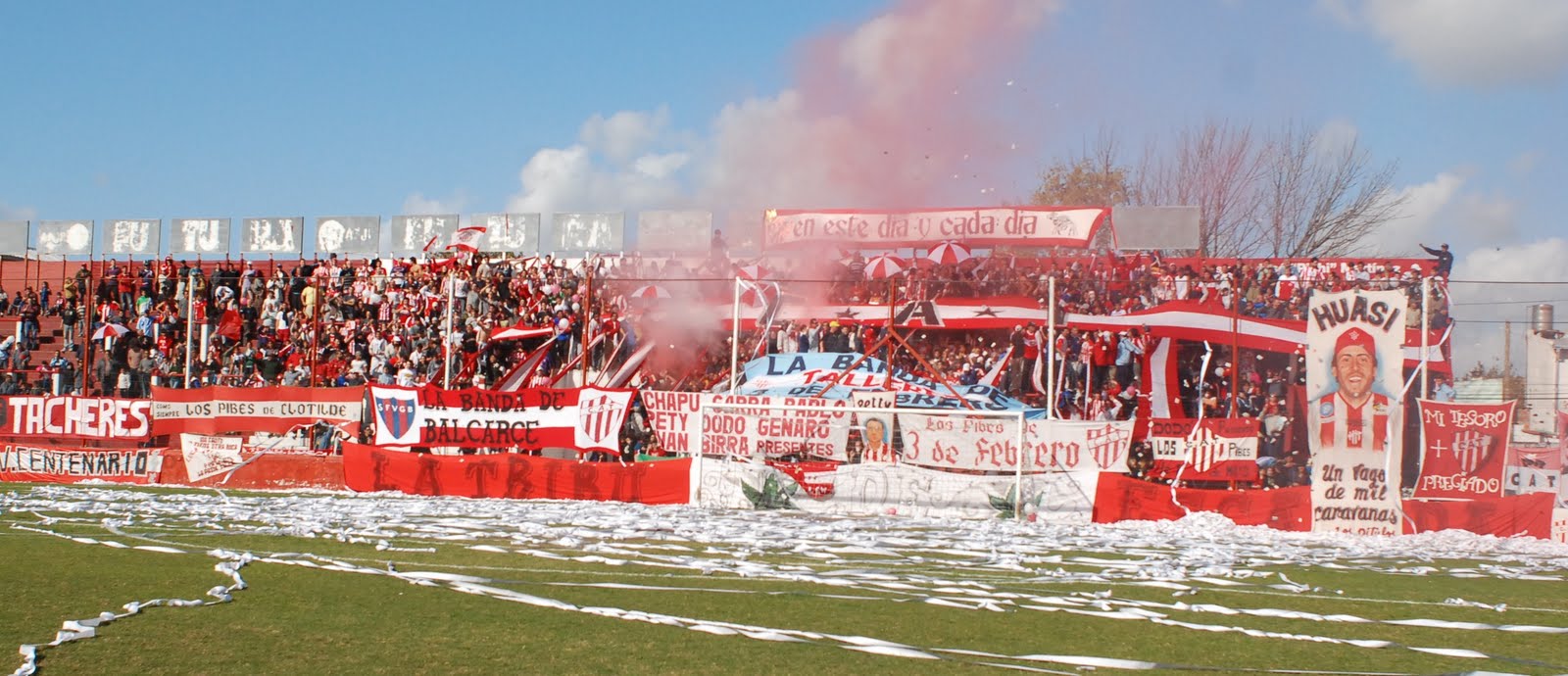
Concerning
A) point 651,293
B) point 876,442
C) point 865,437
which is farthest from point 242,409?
point 876,442

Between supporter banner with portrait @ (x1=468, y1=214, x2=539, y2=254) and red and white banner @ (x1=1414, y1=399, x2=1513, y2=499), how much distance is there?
29.5m

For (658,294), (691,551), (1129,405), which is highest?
(658,294)

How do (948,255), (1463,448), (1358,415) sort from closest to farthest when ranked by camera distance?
(1358,415), (1463,448), (948,255)

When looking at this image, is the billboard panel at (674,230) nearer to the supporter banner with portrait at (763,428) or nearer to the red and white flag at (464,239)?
the red and white flag at (464,239)

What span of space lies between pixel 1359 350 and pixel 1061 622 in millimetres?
11673

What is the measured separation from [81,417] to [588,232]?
1750cm

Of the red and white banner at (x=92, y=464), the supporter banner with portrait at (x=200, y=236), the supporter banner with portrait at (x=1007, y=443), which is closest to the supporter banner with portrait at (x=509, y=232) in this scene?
the supporter banner with portrait at (x=200, y=236)

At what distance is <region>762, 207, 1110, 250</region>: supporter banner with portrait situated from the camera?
33.2 metres

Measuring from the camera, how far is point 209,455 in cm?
2620

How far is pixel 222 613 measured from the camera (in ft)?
30.9

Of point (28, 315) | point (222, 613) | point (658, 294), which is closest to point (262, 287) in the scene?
point (28, 315)

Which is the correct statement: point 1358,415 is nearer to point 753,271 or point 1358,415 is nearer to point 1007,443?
point 1007,443

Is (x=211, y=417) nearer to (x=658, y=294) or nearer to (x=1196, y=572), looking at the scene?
(x=658, y=294)

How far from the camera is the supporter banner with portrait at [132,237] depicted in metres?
46.5
